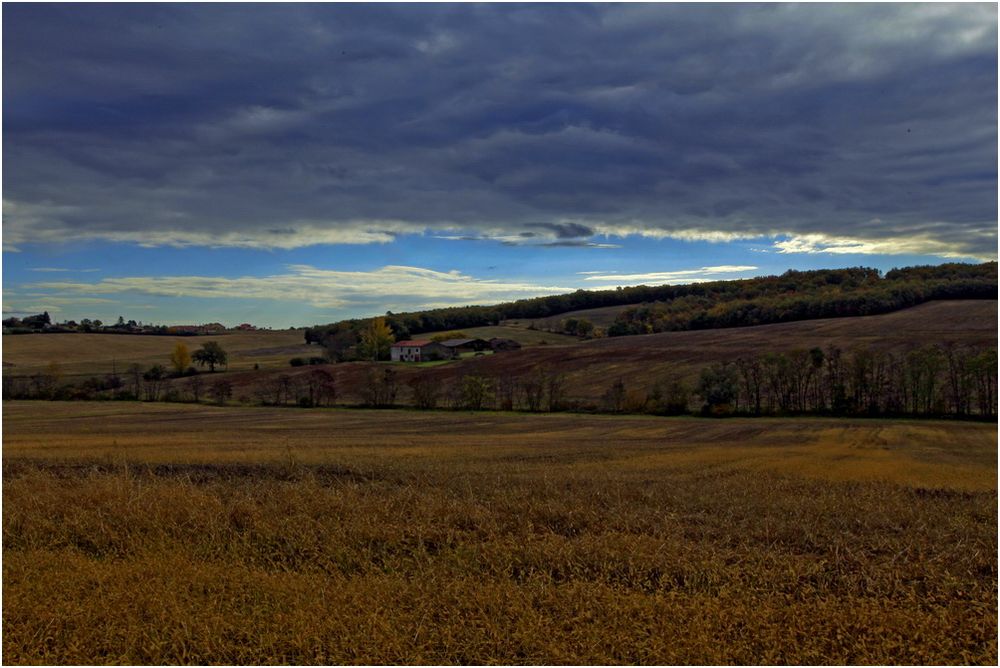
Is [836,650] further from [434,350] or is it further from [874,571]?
[434,350]

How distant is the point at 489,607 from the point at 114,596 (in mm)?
4167

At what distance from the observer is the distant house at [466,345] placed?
115 m

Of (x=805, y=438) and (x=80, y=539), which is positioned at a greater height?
(x=80, y=539)

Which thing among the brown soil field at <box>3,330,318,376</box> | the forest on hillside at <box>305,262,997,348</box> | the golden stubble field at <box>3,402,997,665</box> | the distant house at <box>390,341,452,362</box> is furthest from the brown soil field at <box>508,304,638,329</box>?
the golden stubble field at <box>3,402,997,665</box>

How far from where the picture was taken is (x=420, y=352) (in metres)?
115

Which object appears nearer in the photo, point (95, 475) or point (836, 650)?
point (836, 650)

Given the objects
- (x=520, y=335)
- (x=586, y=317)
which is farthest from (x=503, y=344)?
(x=586, y=317)

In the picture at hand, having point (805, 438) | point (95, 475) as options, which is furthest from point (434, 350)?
point (95, 475)

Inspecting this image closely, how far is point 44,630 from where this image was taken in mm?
7180

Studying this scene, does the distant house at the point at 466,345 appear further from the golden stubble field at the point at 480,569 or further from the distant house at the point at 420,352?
the golden stubble field at the point at 480,569

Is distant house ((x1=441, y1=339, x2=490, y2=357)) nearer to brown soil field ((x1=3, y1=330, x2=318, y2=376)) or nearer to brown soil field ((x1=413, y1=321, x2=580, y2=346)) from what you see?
brown soil field ((x1=413, y1=321, x2=580, y2=346))

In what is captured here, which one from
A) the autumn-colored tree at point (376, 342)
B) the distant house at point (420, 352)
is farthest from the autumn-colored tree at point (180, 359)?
the distant house at point (420, 352)

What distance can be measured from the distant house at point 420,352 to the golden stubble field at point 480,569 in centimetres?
9983

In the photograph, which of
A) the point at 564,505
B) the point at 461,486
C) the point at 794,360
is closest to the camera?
the point at 564,505
